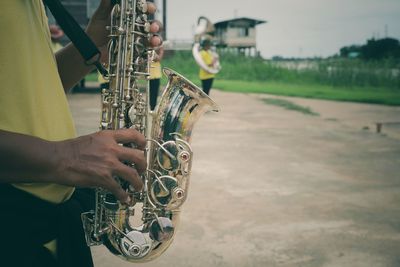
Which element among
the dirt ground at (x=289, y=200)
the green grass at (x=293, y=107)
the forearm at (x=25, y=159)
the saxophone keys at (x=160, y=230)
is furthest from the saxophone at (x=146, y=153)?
the green grass at (x=293, y=107)

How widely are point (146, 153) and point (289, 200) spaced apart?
2646 millimetres

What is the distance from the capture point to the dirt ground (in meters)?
3.22

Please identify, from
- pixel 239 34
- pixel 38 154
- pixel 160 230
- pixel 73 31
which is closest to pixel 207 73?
pixel 160 230

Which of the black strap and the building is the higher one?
the building

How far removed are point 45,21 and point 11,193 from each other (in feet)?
2.18

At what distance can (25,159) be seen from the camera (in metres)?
1.18

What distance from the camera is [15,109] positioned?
129cm

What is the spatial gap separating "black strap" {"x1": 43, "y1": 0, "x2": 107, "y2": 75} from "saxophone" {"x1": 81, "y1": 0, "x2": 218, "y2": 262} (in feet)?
0.86

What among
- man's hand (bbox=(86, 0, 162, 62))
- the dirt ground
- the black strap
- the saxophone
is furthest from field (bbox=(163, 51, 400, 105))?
the black strap

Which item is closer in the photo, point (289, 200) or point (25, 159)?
point (25, 159)

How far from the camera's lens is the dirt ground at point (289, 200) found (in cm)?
322

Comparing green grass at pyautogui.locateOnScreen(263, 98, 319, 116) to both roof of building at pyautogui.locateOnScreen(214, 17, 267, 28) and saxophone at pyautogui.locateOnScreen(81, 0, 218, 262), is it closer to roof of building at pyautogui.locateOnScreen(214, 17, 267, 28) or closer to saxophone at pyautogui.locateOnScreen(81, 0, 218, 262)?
saxophone at pyautogui.locateOnScreen(81, 0, 218, 262)

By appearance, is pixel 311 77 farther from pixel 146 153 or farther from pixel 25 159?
pixel 25 159

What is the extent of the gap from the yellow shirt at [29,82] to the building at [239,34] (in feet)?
205
